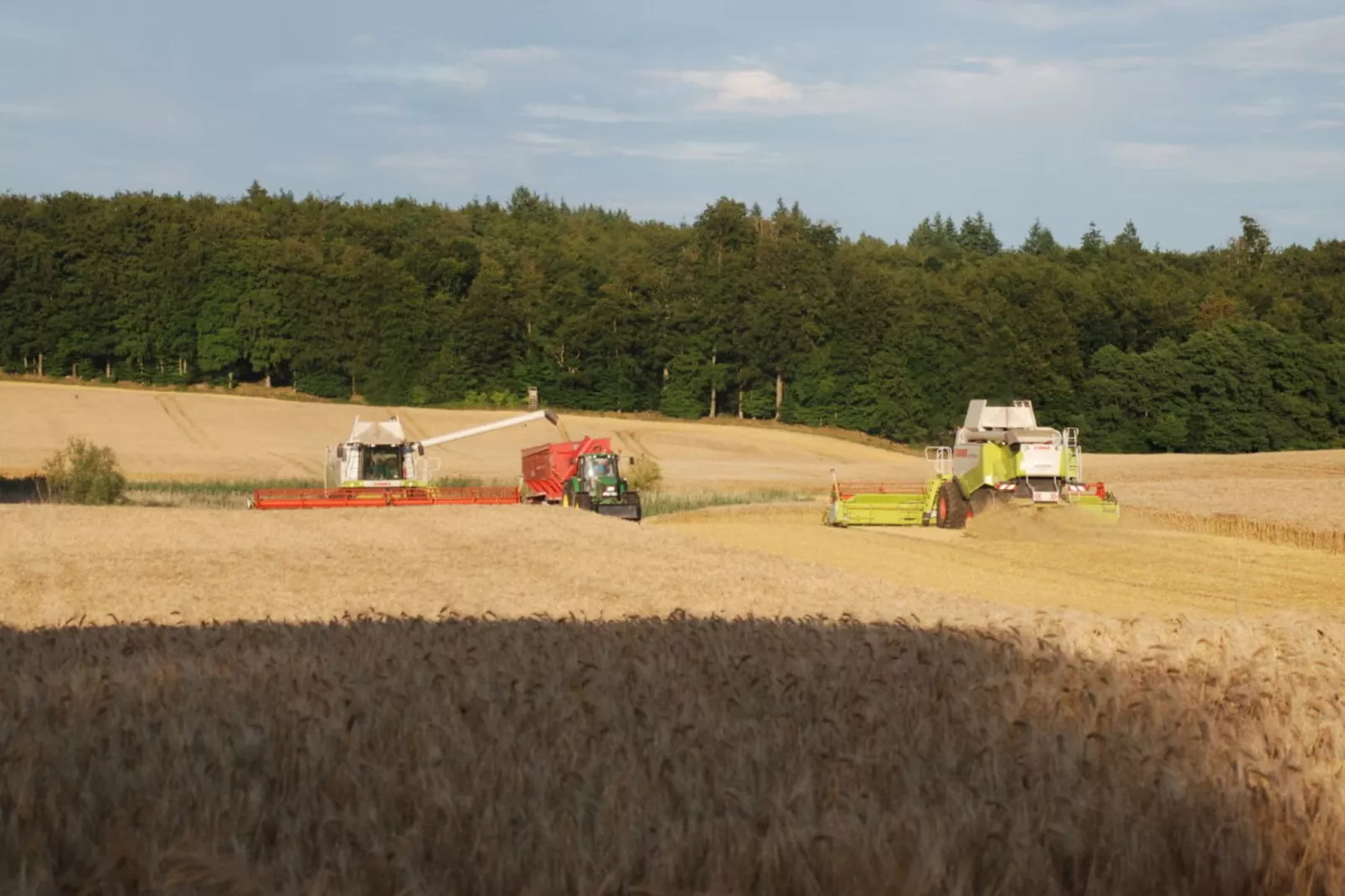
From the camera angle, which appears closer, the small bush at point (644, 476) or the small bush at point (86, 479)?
the small bush at point (86, 479)

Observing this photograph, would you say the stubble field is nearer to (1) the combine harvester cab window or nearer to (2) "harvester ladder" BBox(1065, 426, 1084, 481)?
(2) "harvester ladder" BBox(1065, 426, 1084, 481)

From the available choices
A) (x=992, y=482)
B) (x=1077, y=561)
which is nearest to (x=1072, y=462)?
(x=992, y=482)

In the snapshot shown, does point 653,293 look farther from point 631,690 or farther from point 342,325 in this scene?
point 631,690

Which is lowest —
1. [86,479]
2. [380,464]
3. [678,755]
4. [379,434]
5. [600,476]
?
[86,479]

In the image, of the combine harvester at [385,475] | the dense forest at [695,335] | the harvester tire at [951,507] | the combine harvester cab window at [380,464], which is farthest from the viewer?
the dense forest at [695,335]

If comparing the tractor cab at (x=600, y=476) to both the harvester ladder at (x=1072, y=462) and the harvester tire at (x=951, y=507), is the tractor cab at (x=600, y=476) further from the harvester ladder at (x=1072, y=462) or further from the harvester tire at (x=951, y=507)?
the harvester ladder at (x=1072, y=462)

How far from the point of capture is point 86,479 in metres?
50.1

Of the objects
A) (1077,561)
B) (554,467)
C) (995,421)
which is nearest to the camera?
(1077,561)

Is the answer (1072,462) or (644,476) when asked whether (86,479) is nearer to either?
(644,476)

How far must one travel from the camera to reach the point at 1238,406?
9925 cm

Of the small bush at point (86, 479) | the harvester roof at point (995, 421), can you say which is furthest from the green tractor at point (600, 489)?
the small bush at point (86, 479)

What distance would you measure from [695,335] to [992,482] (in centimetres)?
6719

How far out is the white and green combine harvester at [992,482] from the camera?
1581 inches

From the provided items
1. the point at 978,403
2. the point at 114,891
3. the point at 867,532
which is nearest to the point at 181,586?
the point at 114,891
